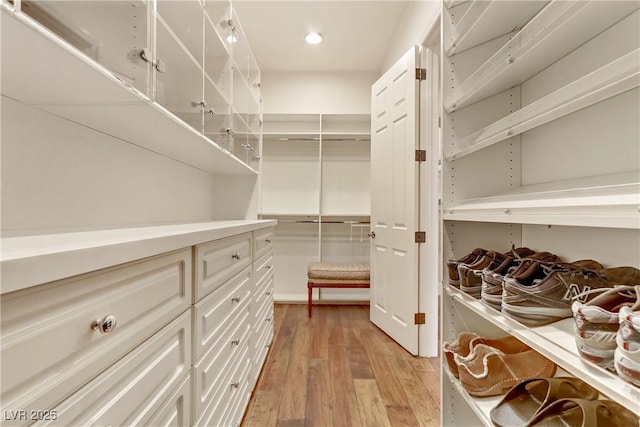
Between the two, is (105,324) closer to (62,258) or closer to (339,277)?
(62,258)

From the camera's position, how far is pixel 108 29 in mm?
832

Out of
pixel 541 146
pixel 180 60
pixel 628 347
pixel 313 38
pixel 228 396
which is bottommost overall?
pixel 228 396

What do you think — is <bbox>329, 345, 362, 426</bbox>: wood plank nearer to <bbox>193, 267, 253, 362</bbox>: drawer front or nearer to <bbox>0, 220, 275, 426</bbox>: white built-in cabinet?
<bbox>0, 220, 275, 426</bbox>: white built-in cabinet

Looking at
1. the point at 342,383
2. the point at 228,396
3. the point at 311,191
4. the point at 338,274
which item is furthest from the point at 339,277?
the point at 228,396

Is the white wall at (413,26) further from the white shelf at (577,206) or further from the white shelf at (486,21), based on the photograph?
the white shelf at (577,206)

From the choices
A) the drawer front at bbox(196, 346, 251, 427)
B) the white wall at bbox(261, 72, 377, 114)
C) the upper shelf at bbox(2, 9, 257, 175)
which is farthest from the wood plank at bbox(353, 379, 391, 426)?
the white wall at bbox(261, 72, 377, 114)

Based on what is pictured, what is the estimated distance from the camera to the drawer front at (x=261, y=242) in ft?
5.52

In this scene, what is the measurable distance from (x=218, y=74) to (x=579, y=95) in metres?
1.62

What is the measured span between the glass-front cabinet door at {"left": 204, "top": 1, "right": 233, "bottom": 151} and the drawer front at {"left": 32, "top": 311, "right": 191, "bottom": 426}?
1.02 m

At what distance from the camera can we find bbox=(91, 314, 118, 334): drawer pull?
50 cm

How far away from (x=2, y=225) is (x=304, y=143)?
306cm

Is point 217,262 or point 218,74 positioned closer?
point 217,262

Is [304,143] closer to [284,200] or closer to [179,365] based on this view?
[284,200]

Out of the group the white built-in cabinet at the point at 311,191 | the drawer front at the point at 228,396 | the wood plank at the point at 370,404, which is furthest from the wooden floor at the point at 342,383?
the white built-in cabinet at the point at 311,191
